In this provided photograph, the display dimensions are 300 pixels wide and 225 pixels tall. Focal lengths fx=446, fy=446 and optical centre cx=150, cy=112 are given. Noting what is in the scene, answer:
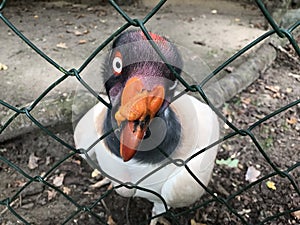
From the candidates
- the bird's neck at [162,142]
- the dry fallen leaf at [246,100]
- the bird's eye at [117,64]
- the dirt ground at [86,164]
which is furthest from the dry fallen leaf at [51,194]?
the dry fallen leaf at [246,100]

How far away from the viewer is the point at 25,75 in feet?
7.92

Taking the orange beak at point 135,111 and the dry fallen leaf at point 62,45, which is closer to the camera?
the orange beak at point 135,111

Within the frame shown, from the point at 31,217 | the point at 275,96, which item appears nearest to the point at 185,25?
the point at 275,96

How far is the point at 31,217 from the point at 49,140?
452 mm

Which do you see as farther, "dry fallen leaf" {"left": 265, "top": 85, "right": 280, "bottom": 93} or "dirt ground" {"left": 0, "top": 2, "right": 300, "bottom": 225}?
"dry fallen leaf" {"left": 265, "top": 85, "right": 280, "bottom": 93}

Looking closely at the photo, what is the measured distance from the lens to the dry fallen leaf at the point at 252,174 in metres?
1.84

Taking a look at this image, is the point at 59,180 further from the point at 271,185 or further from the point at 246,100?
the point at 246,100

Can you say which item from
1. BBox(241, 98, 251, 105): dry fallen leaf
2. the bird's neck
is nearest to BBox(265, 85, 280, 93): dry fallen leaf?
BBox(241, 98, 251, 105): dry fallen leaf

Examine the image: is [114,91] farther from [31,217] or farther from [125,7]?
[125,7]

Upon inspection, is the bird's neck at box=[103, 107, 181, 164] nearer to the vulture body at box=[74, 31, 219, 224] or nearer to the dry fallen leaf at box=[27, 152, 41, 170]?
the vulture body at box=[74, 31, 219, 224]

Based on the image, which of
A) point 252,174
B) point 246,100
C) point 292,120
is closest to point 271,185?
point 252,174

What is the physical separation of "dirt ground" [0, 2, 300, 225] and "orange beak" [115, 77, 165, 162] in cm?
16

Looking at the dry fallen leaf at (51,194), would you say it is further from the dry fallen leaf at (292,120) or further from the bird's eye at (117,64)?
the dry fallen leaf at (292,120)

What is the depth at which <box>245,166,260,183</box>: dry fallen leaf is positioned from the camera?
72.3 inches
